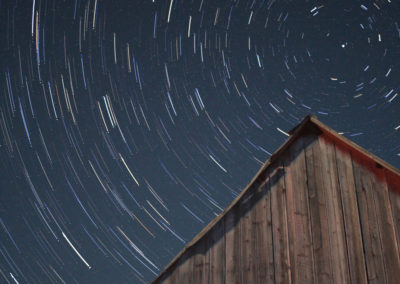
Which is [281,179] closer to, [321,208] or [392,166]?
[321,208]

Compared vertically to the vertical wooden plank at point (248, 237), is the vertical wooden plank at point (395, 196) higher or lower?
lower

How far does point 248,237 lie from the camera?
4824 mm

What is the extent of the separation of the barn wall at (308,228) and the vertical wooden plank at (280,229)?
0.01 m

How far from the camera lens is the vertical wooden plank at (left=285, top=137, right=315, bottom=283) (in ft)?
14.3

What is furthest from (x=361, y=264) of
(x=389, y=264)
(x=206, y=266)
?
(x=206, y=266)

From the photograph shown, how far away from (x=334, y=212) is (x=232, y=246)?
1336mm

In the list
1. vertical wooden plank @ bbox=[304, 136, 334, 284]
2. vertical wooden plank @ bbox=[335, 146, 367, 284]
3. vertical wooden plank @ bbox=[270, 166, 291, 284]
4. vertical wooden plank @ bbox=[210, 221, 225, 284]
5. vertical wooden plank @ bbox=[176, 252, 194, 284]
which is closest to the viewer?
vertical wooden plank @ bbox=[335, 146, 367, 284]

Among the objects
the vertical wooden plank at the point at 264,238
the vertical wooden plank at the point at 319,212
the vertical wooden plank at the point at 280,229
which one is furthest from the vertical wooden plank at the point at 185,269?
the vertical wooden plank at the point at 319,212

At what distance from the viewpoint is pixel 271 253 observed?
4613 mm

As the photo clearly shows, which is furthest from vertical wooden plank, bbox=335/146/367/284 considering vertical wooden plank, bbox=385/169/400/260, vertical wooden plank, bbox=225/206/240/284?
vertical wooden plank, bbox=225/206/240/284

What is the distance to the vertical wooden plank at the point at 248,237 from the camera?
15.3 ft

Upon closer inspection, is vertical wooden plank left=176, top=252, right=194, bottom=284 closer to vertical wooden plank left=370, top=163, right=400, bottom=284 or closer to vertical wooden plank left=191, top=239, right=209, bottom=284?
vertical wooden plank left=191, top=239, right=209, bottom=284

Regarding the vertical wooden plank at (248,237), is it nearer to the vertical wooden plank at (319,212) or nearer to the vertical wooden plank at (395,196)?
the vertical wooden plank at (319,212)

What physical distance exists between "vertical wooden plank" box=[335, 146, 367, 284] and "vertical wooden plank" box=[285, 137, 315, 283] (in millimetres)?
424
